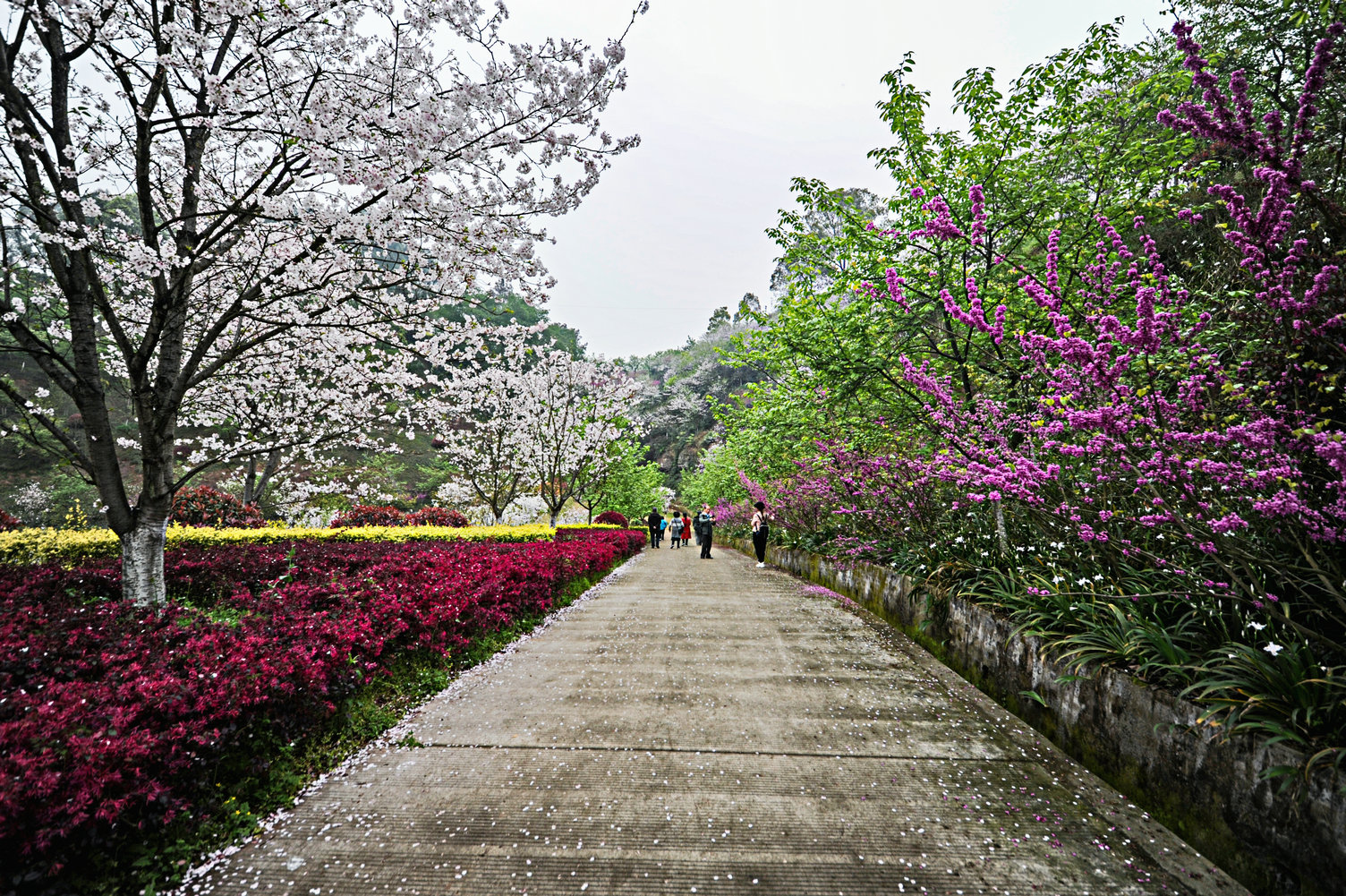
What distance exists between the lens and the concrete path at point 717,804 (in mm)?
1934

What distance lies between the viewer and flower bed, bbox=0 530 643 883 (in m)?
1.72

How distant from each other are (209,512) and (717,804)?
15.0 meters

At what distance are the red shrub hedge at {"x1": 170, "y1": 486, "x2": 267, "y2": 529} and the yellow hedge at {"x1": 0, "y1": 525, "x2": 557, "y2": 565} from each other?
5.75ft

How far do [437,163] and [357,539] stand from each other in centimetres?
891

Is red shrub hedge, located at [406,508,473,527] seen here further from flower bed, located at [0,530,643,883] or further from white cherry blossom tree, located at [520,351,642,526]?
flower bed, located at [0,530,643,883]

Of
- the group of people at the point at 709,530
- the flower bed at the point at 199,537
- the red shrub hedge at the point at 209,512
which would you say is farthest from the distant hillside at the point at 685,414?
the red shrub hedge at the point at 209,512

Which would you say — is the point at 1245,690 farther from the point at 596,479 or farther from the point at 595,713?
the point at 596,479

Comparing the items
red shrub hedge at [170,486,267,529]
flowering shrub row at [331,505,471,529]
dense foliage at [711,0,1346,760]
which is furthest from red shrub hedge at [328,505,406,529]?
dense foliage at [711,0,1346,760]

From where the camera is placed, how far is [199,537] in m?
8.92

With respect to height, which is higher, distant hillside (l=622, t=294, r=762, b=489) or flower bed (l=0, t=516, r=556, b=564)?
distant hillside (l=622, t=294, r=762, b=489)

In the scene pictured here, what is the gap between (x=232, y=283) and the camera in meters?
5.54

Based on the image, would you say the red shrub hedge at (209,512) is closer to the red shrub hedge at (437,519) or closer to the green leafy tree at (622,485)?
the red shrub hedge at (437,519)

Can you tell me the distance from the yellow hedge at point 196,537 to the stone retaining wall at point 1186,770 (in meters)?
10.4

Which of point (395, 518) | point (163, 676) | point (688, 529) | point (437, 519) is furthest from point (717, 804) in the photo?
point (688, 529)
